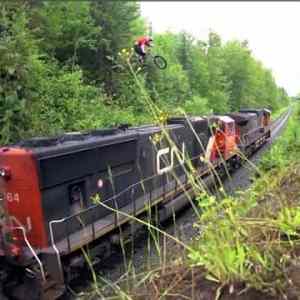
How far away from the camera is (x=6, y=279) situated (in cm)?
676

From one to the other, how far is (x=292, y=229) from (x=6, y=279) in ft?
17.3

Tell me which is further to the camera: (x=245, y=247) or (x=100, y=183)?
(x=100, y=183)

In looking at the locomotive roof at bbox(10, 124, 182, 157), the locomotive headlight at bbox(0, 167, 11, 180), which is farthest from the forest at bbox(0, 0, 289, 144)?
the locomotive headlight at bbox(0, 167, 11, 180)

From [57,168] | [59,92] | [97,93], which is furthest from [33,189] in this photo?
[97,93]

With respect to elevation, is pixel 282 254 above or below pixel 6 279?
above

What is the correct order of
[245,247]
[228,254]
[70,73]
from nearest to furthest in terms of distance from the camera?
[228,254] < [245,247] < [70,73]

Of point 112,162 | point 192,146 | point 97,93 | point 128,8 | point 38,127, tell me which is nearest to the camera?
point 112,162

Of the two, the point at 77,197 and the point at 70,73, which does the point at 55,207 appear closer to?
the point at 77,197

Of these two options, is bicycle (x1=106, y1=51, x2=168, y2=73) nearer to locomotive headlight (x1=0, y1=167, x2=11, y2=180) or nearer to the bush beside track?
the bush beside track

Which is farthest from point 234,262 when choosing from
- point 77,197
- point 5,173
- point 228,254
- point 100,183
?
point 100,183

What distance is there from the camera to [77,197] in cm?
789

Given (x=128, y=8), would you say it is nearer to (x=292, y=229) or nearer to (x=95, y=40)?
(x=95, y=40)

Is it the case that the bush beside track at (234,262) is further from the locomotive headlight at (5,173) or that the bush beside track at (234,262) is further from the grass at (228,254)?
the locomotive headlight at (5,173)

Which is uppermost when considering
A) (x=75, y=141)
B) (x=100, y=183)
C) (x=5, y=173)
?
(x=75, y=141)
